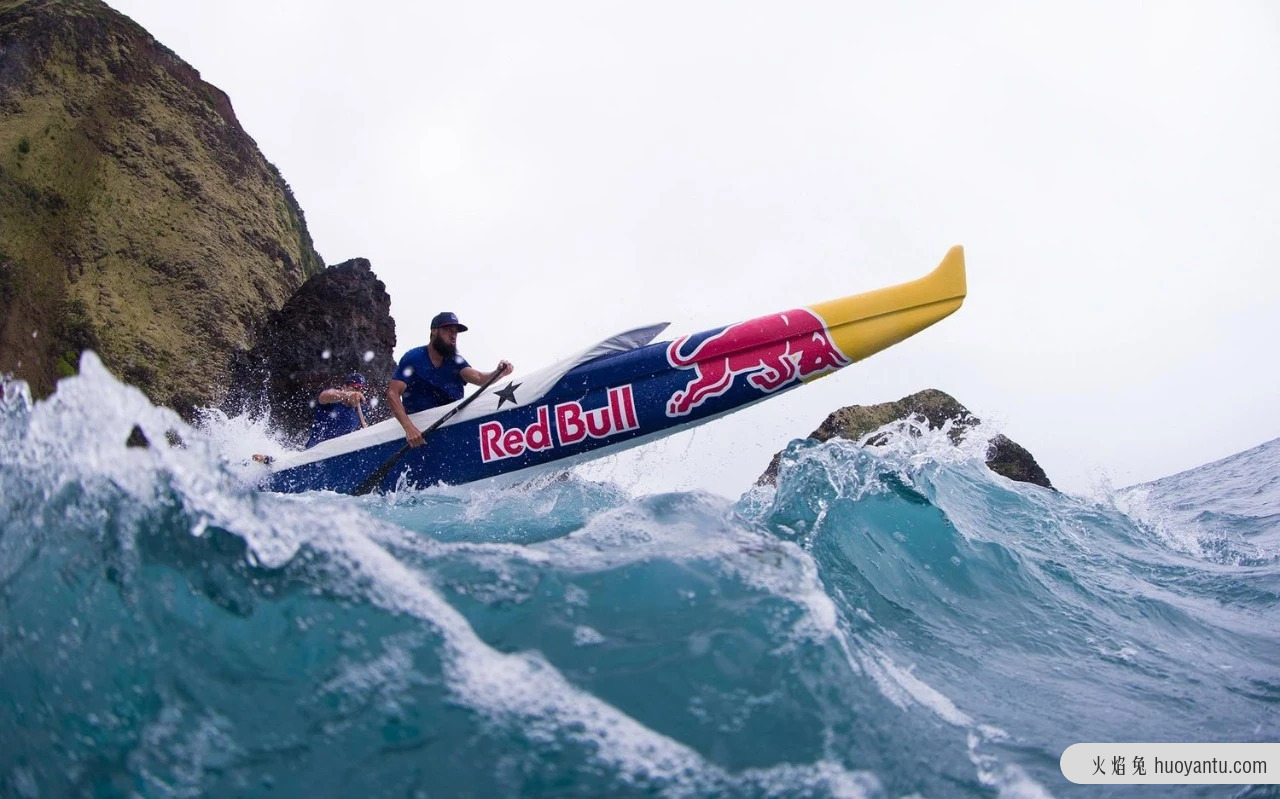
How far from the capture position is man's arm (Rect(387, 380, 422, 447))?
555 cm

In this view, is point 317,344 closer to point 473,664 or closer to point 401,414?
point 401,414

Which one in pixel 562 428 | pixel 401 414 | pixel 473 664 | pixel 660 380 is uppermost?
pixel 401 414

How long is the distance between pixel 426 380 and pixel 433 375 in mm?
63

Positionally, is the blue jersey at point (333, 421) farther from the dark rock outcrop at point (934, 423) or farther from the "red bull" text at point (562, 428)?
the dark rock outcrop at point (934, 423)

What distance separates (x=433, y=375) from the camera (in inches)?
226

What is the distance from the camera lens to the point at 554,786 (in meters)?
1.81

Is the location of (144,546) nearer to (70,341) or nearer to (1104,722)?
(1104,722)

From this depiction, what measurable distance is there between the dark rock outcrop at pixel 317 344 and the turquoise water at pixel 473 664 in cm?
1147

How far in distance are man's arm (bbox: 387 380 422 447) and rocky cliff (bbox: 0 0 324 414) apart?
11076 millimetres

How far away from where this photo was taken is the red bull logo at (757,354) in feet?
18.0

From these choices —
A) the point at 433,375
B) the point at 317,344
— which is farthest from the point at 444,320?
the point at 317,344

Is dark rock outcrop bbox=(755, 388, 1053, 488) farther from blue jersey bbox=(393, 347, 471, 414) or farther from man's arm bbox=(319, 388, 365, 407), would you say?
man's arm bbox=(319, 388, 365, 407)

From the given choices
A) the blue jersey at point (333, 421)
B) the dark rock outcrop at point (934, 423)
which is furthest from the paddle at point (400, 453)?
the dark rock outcrop at point (934, 423)

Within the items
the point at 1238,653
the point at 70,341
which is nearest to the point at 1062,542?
the point at 1238,653
